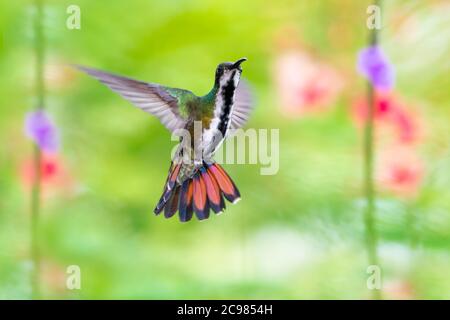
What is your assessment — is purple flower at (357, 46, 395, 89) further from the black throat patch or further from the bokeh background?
the black throat patch

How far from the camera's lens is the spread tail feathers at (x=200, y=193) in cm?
101

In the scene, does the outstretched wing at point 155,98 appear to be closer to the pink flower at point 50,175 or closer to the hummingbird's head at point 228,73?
the hummingbird's head at point 228,73

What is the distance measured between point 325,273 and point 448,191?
0.26m

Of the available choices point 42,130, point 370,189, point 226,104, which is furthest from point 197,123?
point 42,130

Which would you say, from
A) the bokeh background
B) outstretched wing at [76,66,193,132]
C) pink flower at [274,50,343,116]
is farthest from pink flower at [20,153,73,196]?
outstretched wing at [76,66,193,132]

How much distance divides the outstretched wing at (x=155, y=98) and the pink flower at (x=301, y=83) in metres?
0.46

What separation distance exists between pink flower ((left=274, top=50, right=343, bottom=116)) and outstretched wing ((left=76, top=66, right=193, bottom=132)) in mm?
458

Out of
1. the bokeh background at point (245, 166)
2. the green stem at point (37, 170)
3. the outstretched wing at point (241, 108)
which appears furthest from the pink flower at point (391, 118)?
the green stem at point (37, 170)

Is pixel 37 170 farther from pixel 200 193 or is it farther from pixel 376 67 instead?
pixel 376 67

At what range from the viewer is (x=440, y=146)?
4.62 ft

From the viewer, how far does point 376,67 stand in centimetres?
129

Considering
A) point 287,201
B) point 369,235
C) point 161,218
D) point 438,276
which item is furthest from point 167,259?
point 438,276
